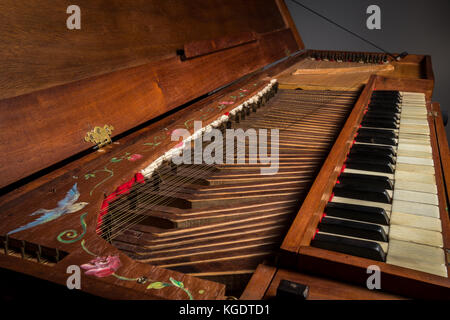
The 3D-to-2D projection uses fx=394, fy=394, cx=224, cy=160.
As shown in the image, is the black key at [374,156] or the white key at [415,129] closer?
the black key at [374,156]

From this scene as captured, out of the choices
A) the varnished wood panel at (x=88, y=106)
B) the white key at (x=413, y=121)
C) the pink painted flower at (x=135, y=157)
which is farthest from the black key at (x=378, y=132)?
the pink painted flower at (x=135, y=157)

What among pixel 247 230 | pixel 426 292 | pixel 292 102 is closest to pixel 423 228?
pixel 426 292

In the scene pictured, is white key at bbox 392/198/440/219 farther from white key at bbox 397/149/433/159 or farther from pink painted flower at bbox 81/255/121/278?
pink painted flower at bbox 81/255/121/278

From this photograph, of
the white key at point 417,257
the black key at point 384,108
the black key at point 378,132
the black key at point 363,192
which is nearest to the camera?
the white key at point 417,257

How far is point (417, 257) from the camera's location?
1138mm

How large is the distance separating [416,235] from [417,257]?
0.44 feet

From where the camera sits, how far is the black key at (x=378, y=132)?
6.96 feet

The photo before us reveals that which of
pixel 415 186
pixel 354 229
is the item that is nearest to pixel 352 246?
pixel 354 229

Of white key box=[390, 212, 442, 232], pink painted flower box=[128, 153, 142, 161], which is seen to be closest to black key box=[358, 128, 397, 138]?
white key box=[390, 212, 442, 232]

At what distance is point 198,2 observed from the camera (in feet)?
8.84

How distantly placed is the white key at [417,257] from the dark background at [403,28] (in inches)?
186

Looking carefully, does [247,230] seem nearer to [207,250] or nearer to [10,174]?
[207,250]

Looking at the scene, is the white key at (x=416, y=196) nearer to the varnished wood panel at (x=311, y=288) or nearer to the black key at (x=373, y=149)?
the black key at (x=373, y=149)

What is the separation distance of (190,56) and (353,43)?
4114 millimetres
